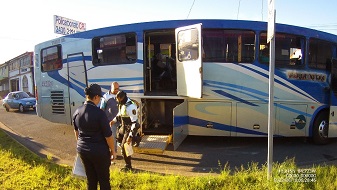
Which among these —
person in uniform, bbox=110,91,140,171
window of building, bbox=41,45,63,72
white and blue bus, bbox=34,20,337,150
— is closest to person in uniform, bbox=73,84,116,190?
person in uniform, bbox=110,91,140,171

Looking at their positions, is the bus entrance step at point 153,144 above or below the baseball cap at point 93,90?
below

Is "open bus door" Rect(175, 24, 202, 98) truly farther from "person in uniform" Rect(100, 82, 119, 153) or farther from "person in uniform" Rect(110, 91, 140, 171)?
"person in uniform" Rect(100, 82, 119, 153)

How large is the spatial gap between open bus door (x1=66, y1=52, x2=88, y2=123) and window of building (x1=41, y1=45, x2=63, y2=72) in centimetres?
64

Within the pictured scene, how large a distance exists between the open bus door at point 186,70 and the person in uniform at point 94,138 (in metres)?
2.84

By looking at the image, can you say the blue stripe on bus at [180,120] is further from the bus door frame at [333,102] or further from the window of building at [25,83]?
the window of building at [25,83]

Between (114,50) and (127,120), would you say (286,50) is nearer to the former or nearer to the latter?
(127,120)

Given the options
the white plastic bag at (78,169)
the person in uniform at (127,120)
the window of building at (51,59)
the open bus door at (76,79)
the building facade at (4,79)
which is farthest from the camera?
the building facade at (4,79)

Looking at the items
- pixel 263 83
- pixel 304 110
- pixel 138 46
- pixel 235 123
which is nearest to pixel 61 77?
pixel 138 46

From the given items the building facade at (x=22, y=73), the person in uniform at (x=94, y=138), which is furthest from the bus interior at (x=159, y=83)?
the building facade at (x=22, y=73)

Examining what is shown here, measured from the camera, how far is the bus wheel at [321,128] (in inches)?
267

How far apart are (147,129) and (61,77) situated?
146 inches

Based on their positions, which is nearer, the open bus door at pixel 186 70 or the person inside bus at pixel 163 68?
the open bus door at pixel 186 70

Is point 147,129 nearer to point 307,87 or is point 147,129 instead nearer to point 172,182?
point 172,182

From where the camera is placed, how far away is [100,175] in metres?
3.28
